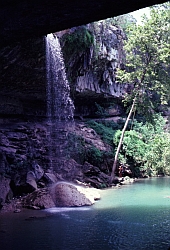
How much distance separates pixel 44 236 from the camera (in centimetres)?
741

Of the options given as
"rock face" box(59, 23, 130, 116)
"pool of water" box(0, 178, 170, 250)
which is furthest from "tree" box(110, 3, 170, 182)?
"pool of water" box(0, 178, 170, 250)

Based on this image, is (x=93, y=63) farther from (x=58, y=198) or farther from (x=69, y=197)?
(x=58, y=198)

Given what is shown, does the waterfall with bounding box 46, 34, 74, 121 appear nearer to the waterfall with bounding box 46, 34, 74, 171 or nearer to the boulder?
the waterfall with bounding box 46, 34, 74, 171

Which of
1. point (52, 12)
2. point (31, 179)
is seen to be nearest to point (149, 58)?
point (31, 179)

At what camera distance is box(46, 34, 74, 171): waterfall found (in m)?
13.3

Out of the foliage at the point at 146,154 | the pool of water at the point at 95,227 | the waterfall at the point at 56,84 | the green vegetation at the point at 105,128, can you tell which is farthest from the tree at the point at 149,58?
the pool of water at the point at 95,227

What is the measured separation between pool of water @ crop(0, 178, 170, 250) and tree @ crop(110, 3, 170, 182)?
631 cm

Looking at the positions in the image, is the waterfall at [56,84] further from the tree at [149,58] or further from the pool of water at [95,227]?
the pool of water at [95,227]

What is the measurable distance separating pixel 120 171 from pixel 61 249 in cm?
1149

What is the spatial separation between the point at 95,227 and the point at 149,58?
12.5 m

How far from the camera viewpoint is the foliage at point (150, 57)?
1738 cm

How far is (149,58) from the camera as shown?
59.8 ft

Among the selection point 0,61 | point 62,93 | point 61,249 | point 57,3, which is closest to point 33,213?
point 61,249

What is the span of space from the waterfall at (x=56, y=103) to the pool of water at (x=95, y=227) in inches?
198
